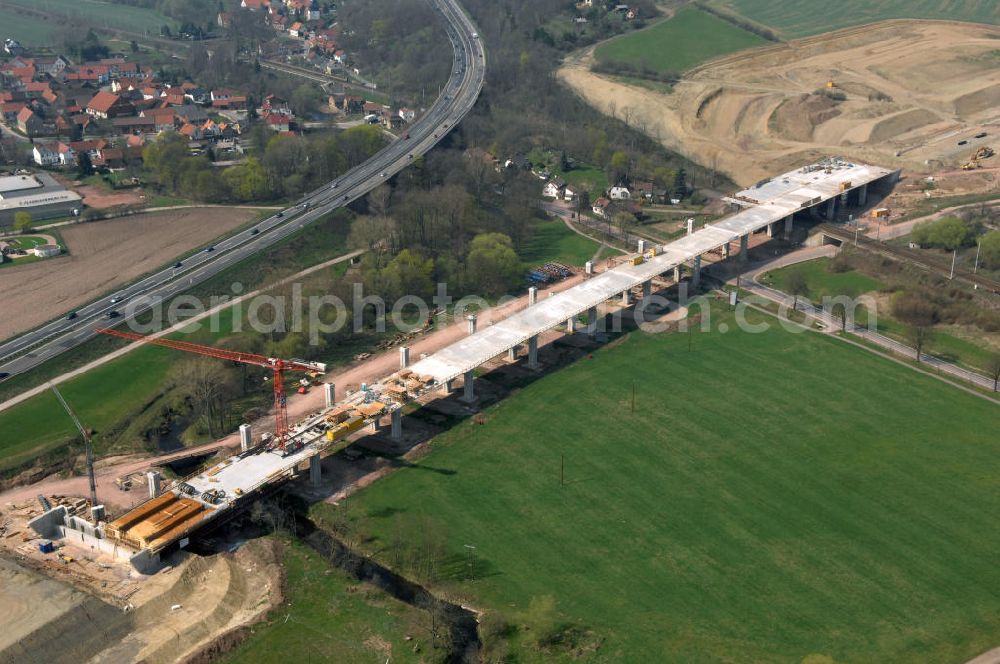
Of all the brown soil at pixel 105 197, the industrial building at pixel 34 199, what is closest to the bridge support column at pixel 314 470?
the brown soil at pixel 105 197

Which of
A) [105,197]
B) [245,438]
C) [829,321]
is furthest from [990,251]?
[105,197]

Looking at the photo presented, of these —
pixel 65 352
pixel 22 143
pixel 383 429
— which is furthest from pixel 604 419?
pixel 22 143

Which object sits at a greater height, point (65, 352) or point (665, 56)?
point (665, 56)

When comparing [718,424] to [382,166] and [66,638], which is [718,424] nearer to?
[66,638]

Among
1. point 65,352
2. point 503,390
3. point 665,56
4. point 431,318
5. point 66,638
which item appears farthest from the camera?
point 665,56

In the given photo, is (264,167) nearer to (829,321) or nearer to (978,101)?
(829,321)

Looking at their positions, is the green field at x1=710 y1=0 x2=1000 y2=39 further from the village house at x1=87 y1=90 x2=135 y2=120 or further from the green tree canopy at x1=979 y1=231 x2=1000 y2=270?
the village house at x1=87 y1=90 x2=135 y2=120
